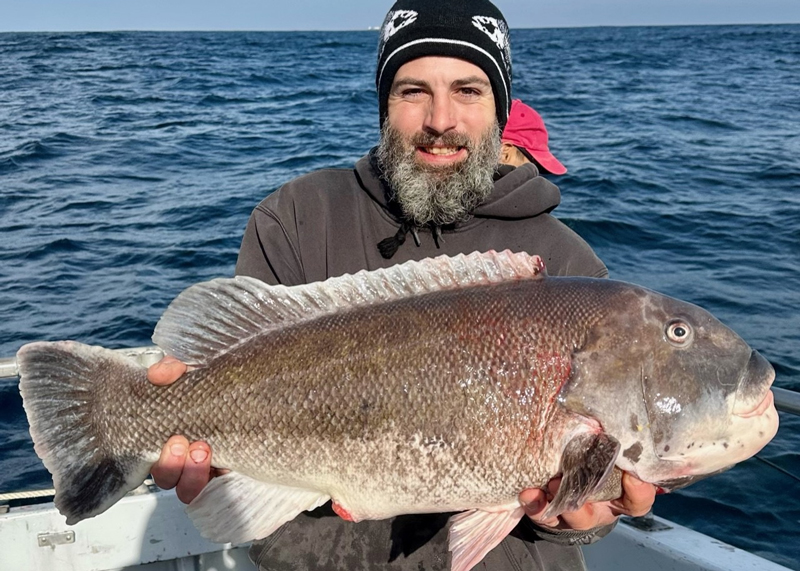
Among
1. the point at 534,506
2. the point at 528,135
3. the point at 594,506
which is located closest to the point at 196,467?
the point at 534,506

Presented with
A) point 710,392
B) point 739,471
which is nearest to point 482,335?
point 710,392

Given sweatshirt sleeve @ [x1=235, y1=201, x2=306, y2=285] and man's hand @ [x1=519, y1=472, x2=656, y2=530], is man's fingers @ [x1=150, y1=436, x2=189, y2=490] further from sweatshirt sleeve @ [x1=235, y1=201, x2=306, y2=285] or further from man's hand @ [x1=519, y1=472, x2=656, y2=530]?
man's hand @ [x1=519, y1=472, x2=656, y2=530]

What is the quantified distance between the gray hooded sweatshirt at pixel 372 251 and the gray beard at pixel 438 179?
72mm

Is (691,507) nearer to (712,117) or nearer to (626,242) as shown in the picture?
(626,242)

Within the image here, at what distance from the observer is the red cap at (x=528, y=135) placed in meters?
5.63

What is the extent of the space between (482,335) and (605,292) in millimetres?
475

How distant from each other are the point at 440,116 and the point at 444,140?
13 cm

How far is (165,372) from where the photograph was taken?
2.39 metres

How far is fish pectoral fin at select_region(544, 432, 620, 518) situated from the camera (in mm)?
2137

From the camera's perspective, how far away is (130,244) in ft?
36.8

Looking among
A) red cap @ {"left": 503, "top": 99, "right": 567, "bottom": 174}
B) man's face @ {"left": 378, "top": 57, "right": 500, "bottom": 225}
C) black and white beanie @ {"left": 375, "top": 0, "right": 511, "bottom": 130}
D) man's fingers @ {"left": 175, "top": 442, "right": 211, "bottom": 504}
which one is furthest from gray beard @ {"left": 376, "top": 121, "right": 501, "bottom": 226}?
red cap @ {"left": 503, "top": 99, "right": 567, "bottom": 174}

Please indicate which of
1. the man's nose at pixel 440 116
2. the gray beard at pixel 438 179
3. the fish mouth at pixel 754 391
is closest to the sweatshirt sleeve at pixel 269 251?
the gray beard at pixel 438 179

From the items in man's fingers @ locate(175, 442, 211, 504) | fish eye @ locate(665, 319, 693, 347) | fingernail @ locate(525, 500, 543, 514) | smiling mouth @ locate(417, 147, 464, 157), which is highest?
smiling mouth @ locate(417, 147, 464, 157)

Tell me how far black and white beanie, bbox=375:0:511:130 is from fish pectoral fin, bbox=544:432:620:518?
1736 millimetres
